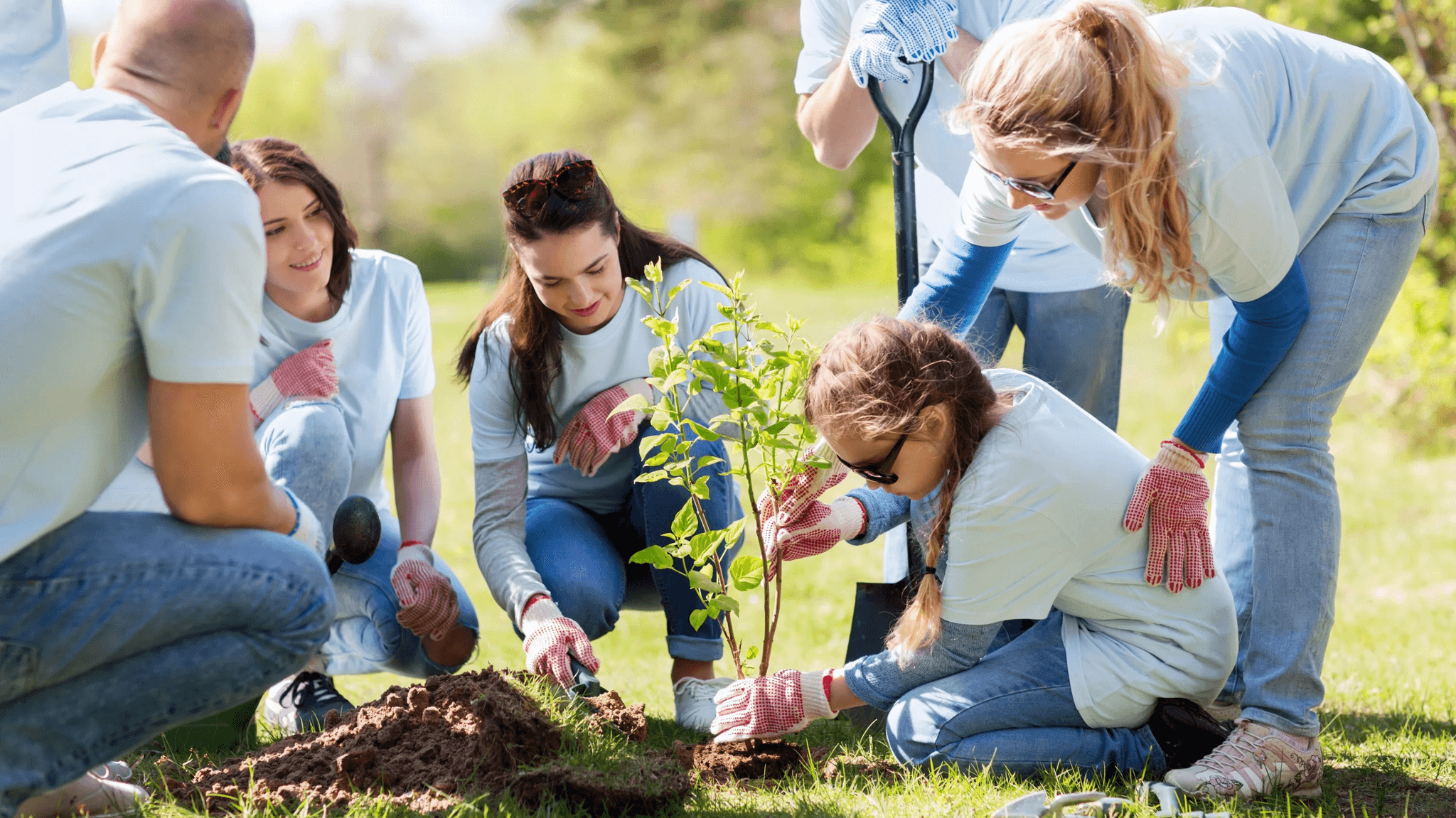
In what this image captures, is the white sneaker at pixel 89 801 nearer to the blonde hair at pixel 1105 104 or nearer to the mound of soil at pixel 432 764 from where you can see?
the mound of soil at pixel 432 764

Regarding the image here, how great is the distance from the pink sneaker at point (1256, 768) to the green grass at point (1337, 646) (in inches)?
1.6

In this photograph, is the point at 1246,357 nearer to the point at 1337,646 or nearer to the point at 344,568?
the point at 344,568

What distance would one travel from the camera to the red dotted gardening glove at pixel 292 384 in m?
3.09

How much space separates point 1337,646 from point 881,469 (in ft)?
9.46

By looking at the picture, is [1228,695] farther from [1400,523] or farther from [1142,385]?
[1142,385]

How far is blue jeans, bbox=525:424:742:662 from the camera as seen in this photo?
3.01 m

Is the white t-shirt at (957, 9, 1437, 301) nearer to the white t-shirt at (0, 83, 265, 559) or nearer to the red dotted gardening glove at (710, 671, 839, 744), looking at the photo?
the red dotted gardening glove at (710, 671, 839, 744)

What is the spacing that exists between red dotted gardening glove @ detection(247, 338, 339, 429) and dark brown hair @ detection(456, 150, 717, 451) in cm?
35

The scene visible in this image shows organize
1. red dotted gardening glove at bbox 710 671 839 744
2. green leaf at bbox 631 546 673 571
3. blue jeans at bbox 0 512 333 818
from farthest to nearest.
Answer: green leaf at bbox 631 546 673 571 → red dotted gardening glove at bbox 710 671 839 744 → blue jeans at bbox 0 512 333 818

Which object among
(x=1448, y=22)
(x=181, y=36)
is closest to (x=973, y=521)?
(x=181, y=36)

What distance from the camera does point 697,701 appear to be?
9.75 ft

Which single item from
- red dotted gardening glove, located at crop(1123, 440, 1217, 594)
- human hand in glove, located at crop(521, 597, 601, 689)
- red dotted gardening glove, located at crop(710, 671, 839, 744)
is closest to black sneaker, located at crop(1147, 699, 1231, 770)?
red dotted gardening glove, located at crop(1123, 440, 1217, 594)

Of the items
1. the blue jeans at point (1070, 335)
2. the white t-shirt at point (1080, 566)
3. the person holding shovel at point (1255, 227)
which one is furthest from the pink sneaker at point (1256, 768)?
the blue jeans at point (1070, 335)

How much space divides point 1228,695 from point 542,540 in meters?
1.74
